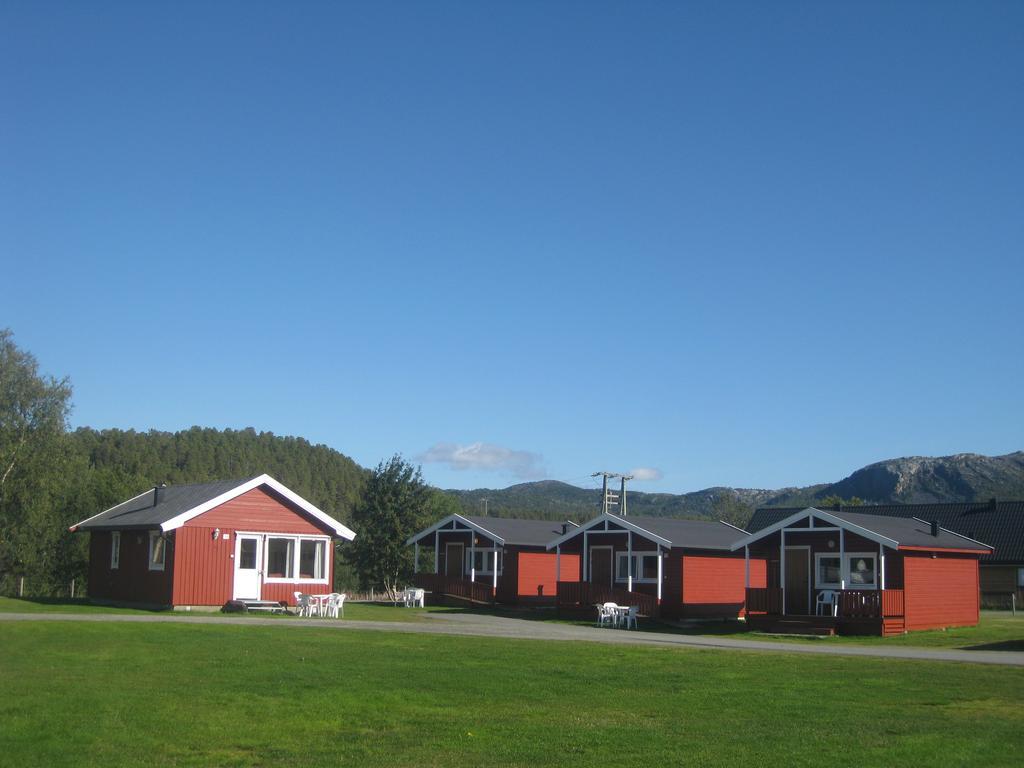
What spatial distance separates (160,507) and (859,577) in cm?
2346

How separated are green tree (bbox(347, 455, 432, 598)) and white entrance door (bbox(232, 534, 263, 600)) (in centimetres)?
1522

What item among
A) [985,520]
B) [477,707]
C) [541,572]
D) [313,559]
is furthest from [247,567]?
[985,520]

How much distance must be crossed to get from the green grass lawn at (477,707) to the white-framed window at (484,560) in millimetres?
26430

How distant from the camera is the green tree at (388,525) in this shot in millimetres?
51031

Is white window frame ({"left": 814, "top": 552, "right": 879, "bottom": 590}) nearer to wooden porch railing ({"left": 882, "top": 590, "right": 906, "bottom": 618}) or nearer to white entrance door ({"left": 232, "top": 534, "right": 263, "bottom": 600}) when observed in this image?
wooden porch railing ({"left": 882, "top": 590, "right": 906, "bottom": 618})

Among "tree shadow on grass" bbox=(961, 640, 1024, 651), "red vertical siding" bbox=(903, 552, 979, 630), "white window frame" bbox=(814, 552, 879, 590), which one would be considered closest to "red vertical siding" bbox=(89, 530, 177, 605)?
"white window frame" bbox=(814, 552, 879, 590)

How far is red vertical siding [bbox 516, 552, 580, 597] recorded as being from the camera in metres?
45.5

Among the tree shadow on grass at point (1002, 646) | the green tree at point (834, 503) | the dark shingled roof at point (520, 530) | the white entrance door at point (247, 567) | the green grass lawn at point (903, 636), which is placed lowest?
the green grass lawn at point (903, 636)

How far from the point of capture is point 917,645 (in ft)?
88.1

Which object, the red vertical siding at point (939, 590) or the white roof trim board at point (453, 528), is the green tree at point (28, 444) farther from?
the red vertical siding at point (939, 590)

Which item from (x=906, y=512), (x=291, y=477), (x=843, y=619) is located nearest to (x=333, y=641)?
(x=843, y=619)

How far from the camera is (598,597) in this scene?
38594mm

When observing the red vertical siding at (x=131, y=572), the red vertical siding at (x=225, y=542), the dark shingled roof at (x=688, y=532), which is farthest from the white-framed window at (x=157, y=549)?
the dark shingled roof at (x=688, y=532)

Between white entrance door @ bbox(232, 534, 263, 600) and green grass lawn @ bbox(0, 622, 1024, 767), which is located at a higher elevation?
white entrance door @ bbox(232, 534, 263, 600)
